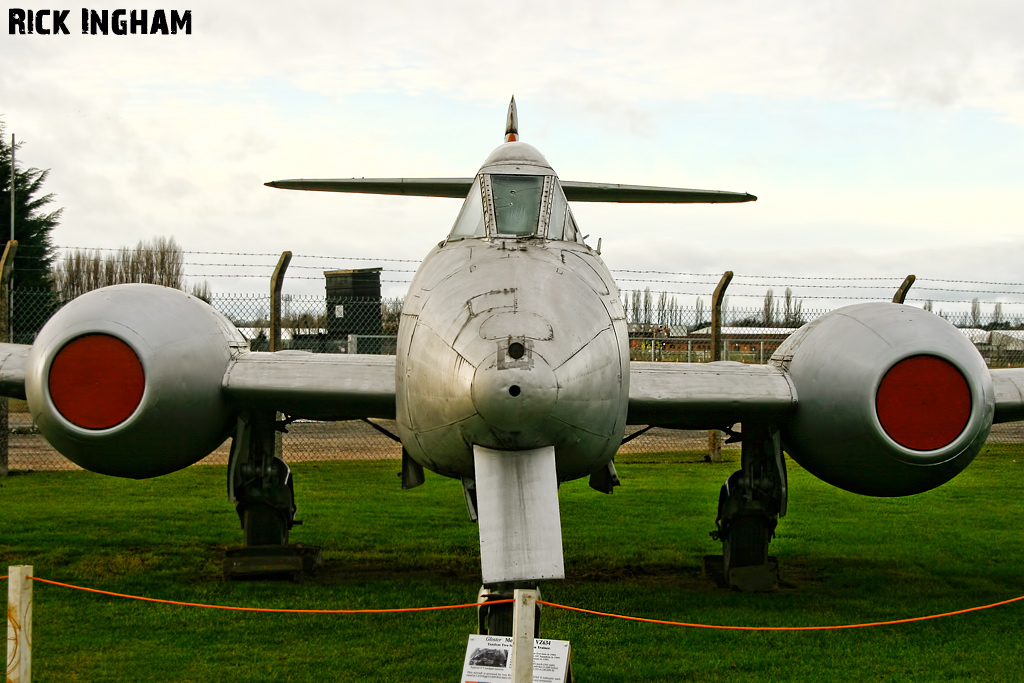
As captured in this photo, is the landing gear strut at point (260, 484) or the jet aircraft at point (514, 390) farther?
the landing gear strut at point (260, 484)

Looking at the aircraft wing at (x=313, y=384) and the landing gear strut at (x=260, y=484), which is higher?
the aircraft wing at (x=313, y=384)

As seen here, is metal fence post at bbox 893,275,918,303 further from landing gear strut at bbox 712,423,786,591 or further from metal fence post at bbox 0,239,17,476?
metal fence post at bbox 0,239,17,476

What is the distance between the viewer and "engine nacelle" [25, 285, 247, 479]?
579 cm

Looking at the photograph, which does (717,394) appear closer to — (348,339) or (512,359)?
(512,359)

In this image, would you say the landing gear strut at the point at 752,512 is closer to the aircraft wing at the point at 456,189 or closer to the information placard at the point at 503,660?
the aircraft wing at the point at 456,189

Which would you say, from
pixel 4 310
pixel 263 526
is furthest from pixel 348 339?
pixel 263 526

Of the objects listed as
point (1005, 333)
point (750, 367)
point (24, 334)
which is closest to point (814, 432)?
point (750, 367)

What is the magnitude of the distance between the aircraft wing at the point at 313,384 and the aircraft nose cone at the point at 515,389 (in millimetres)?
2184

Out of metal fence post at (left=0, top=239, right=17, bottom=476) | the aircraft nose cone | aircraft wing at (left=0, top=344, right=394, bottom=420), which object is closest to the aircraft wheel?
aircraft wing at (left=0, top=344, right=394, bottom=420)

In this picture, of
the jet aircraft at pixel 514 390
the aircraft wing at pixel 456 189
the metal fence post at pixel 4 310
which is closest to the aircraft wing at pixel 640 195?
the aircraft wing at pixel 456 189

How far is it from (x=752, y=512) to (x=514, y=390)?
157 inches

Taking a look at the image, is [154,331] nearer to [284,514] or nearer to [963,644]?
[284,514]

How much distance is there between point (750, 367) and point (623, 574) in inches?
91.2

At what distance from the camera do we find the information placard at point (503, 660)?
13.6ft
